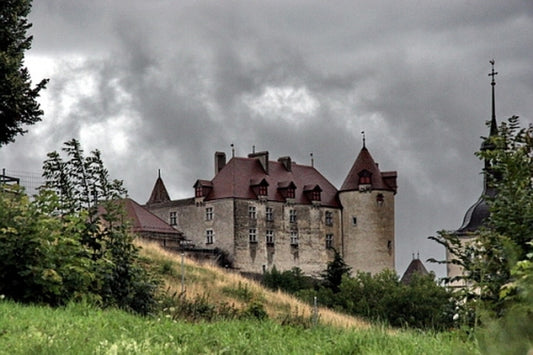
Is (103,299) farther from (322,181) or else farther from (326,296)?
(322,181)

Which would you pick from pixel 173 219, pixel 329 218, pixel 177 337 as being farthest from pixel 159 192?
pixel 177 337

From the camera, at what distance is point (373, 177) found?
9756 cm

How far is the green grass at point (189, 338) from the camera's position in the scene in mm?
7285

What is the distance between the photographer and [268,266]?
89.3 meters

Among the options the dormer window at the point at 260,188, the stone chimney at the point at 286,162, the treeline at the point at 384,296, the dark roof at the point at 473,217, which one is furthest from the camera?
the stone chimney at the point at 286,162

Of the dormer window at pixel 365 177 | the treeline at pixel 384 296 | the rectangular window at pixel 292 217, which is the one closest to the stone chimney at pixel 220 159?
the rectangular window at pixel 292 217

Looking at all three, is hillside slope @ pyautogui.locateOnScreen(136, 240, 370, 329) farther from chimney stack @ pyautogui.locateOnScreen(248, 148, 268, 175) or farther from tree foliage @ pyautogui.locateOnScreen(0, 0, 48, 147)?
chimney stack @ pyautogui.locateOnScreen(248, 148, 268, 175)

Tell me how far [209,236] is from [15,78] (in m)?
60.0

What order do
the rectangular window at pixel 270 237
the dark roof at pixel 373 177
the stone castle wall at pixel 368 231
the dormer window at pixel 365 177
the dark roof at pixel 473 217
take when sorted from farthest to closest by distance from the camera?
the dark roof at pixel 373 177 → the dormer window at pixel 365 177 → the stone castle wall at pixel 368 231 → the rectangular window at pixel 270 237 → the dark roof at pixel 473 217

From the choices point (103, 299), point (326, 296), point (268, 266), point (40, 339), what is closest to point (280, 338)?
point (40, 339)

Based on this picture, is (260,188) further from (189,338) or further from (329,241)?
(189,338)

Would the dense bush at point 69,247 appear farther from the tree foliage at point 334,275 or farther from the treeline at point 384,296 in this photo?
the tree foliage at point 334,275

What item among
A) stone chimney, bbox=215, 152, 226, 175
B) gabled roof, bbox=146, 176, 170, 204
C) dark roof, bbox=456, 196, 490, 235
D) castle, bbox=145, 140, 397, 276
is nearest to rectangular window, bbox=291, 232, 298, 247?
castle, bbox=145, 140, 397, 276

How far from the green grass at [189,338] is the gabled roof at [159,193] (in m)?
90.8
